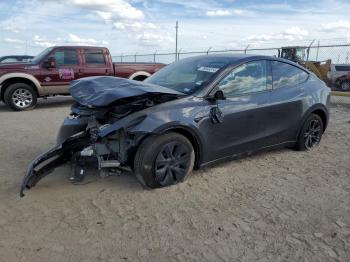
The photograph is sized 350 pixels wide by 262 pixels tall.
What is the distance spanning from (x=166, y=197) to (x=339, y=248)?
5.96ft

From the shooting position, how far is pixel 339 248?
3.25 meters

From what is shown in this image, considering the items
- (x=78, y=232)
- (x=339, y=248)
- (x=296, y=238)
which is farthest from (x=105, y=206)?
(x=339, y=248)

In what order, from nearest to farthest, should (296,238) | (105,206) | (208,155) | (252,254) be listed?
(252,254) → (296,238) → (105,206) → (208,155)

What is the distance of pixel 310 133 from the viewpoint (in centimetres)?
611

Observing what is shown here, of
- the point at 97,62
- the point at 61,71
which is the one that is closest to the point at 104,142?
the point at 61,71

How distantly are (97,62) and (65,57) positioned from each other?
3.33 ft

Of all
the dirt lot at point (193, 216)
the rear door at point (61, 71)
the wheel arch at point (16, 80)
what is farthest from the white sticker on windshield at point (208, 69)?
the wheel arch at point (16, 80)

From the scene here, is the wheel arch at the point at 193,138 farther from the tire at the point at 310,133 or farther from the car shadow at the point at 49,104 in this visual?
the car shadow at the point at 49,104

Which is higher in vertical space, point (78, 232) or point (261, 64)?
point (261, 64)

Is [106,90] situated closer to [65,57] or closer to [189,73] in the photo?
[189,73]

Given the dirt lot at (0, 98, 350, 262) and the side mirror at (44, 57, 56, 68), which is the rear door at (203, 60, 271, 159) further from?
the side mirror at (44, 57, 56, 68)

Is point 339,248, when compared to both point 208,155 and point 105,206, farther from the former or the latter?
point 105,206

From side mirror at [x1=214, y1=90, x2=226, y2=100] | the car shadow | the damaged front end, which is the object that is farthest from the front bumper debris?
the car shadow

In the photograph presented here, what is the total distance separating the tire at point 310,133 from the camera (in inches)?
233
